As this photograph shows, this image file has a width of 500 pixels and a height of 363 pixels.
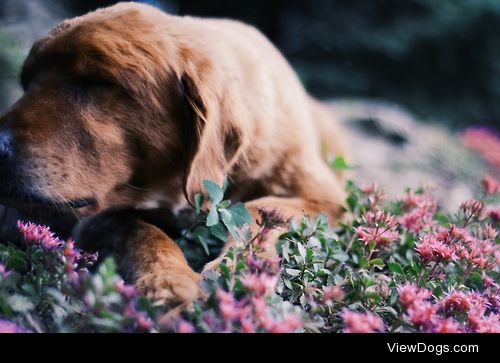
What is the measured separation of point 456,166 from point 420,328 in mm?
4137

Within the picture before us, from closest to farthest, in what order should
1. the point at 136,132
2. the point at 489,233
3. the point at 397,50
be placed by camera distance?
the point at 489,233, the point at 136,132, the point at 397,50

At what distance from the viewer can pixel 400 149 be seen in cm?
567

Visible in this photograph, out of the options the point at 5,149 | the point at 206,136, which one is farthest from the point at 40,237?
the point at 206,136

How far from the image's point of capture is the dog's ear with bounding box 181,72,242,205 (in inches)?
99.7

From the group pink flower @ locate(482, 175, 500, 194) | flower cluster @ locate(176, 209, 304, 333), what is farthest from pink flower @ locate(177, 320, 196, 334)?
pink flower @ locate(482, 175, 500, 194)

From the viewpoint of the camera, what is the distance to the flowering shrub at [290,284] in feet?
5.26

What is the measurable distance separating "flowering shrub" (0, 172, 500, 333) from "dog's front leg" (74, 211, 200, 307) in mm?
96

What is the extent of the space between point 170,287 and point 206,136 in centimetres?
81

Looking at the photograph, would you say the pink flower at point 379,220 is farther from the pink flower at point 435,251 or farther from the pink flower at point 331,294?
the pink flower at point 331,294

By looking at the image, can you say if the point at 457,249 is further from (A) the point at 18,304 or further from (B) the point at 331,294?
(A) the point at 18,304

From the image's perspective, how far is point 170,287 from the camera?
1939 millimetres
